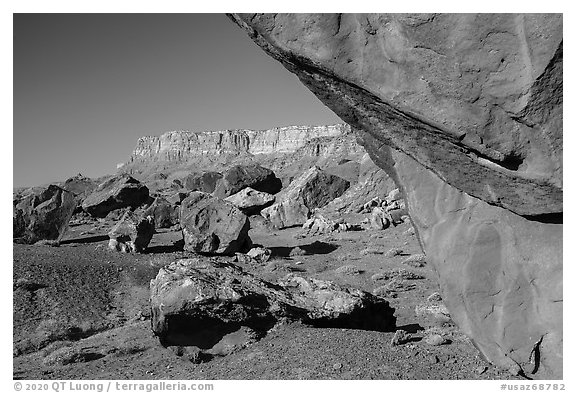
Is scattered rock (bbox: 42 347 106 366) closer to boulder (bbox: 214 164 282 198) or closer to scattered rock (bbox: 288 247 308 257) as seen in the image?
scattered rock (bbox: 288 247 308 257)

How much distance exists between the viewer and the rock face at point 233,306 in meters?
8.72

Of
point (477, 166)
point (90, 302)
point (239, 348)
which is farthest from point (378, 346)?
point (90, 302)

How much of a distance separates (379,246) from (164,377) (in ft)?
49.9

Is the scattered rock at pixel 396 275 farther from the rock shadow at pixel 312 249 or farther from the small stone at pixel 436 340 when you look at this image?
the small stone at pixel 436 340

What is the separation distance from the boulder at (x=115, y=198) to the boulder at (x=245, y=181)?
19.5 feet

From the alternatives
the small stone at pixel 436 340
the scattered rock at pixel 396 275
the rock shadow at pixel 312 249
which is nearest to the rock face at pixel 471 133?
the small stone at pixel 436 340

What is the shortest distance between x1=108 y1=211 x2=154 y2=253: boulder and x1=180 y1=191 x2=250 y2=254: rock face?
1.76 m

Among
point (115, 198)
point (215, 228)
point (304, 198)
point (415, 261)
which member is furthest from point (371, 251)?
point (115, 198)

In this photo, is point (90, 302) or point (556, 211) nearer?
point (556, 211)

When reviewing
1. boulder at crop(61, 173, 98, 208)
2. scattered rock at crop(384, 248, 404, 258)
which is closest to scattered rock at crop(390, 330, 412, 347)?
scattered rock at crop(384, 248, 404, 258)

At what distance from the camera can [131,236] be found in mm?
21344

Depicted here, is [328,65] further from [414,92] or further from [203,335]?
[203,335]

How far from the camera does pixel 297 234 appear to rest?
1069 inches

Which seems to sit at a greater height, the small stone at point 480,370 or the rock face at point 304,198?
the rock face at point 304,198
